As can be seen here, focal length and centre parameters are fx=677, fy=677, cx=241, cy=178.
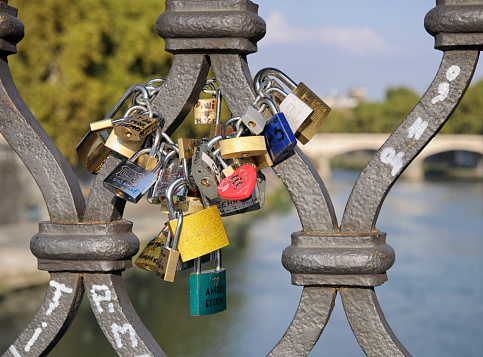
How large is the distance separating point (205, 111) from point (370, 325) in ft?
1.34

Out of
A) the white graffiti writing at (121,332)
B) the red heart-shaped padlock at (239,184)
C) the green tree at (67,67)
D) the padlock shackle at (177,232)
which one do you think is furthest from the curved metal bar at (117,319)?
the green tree at (67,67)

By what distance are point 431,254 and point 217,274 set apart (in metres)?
14.9

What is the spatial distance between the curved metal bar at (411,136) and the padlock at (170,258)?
0.21 metres

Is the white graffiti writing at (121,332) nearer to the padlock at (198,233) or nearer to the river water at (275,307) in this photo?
the padlock at (198,233)

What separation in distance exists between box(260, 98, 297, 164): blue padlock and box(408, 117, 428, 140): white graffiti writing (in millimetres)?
135

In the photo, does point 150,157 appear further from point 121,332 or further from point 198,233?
point 121,332

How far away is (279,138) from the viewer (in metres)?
0.79

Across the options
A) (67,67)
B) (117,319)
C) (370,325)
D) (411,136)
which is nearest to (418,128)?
(411,136)

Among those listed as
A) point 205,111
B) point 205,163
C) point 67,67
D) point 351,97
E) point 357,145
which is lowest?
point 205,163

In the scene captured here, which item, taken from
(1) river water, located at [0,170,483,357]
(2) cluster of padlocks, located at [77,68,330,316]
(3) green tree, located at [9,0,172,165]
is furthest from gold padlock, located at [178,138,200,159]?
(3) green tree, located at [9,0,172,165]

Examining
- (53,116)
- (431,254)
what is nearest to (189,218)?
(53,116)

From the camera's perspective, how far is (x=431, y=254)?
15039 millimetres

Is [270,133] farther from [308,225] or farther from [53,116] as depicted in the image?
[53,116]

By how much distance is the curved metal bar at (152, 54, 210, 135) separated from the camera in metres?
0.85
